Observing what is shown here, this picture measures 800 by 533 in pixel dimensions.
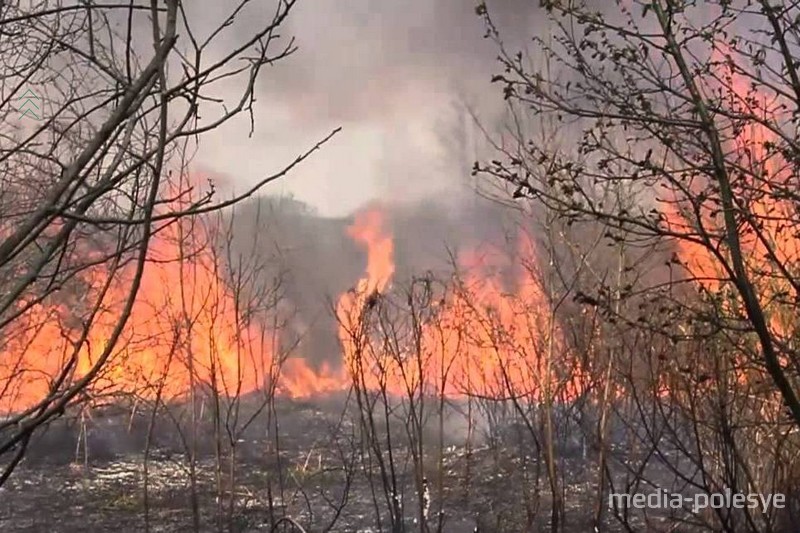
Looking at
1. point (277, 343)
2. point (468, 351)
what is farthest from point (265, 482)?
point (468, 351)

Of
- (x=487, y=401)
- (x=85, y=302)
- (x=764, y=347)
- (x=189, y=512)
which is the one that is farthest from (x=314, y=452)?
(x=764, y=347)

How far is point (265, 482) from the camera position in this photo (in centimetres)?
870

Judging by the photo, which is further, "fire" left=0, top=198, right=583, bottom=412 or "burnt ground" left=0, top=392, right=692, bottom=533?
"burnt ground" left=0, top=392, right=692, bottom=533

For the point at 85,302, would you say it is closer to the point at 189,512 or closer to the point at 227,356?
the point at 227,356

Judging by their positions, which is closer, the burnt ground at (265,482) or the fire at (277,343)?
the fire at (277,343)

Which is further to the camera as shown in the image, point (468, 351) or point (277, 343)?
point (277, 343)

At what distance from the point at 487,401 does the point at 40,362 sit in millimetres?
4528

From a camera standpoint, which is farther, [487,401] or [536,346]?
[487,401]

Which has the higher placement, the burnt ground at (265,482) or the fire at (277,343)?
the fire at (277,343)

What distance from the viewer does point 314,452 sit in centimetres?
924

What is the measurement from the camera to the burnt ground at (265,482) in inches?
307

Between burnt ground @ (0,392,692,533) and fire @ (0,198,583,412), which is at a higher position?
fire @ (0,198,583,412)

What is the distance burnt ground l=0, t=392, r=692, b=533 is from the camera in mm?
7785

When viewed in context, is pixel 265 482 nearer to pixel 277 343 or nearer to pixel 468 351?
pixel 277 343
